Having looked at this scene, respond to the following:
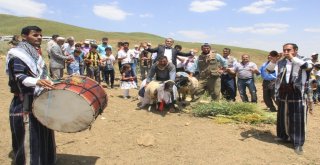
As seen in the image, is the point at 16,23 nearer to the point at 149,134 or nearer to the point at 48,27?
the point at 48,27

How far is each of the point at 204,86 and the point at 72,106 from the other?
6.07 m

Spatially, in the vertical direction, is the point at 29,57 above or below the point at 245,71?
above

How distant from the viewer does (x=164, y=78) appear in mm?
9633

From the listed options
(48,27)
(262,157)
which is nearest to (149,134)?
(262,157)

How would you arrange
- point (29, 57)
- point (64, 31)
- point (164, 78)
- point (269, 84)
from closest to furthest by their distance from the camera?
point (29, 57) < point (164, 78) < point (269, 84) < point (64, 31)

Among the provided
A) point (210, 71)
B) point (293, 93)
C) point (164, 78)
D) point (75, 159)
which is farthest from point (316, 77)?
point (75, 159)

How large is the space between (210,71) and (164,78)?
137 cm

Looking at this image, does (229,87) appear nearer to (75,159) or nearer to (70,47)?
(70,47)

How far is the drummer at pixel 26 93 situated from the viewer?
464 centimetres

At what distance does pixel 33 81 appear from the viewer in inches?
179

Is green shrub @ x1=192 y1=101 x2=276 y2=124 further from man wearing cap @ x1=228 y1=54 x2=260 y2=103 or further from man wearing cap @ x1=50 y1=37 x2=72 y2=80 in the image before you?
man wearing cap @ x1=50 y1=37 x2=72 y2=80

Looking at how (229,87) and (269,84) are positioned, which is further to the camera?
(229,87)

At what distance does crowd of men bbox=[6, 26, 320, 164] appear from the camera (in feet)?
15.6

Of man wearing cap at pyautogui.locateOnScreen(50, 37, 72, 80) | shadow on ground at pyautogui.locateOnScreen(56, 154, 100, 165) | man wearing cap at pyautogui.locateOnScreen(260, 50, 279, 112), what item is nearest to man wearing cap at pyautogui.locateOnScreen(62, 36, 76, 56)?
man wearing cap at pyautogui.locateOnScreen(50, 37, 72, 80)
